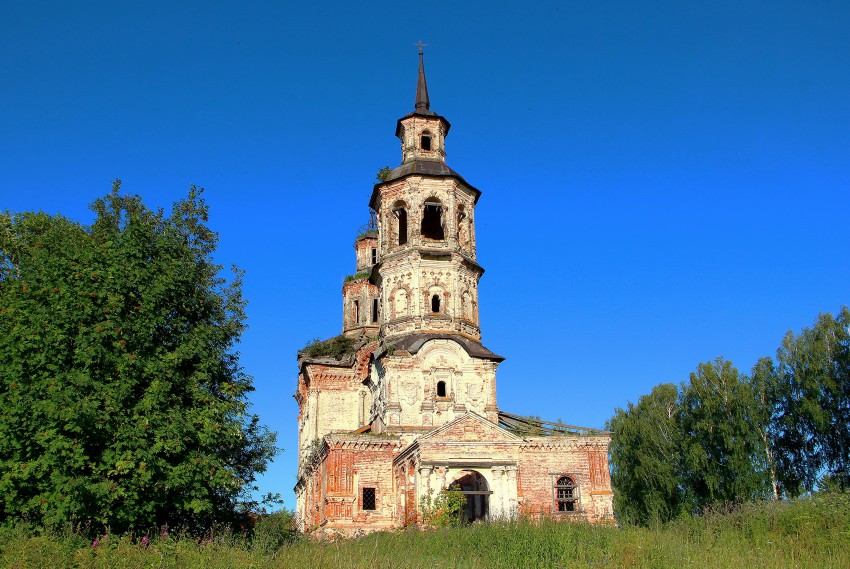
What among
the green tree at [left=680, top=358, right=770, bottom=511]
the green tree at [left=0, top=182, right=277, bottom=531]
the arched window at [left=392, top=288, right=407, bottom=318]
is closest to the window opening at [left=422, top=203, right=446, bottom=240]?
the arched window at [left=392, top=288, right=407, bottom=318]

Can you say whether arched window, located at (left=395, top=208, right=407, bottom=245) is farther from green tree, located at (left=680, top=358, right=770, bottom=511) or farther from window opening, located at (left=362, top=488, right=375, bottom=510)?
green tree, located at (left=680, top=358, right=770, bottom=511)

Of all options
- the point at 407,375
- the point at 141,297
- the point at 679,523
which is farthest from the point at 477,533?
the point at 407,375

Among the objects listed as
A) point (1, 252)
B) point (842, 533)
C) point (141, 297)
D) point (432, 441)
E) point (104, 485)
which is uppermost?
point (1, 252)

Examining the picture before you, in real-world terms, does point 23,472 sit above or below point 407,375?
below

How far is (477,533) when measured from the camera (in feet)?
50.2

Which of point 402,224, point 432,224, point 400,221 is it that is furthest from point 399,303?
point 432,224

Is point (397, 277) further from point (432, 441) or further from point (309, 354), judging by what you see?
point (309, 354)

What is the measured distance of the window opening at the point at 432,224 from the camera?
106ft

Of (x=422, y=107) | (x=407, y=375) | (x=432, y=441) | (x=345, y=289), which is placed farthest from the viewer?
(x=345, y=289)

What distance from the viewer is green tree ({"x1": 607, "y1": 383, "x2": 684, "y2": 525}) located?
A: 115 feet

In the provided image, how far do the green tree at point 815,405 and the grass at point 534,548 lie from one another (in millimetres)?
15446

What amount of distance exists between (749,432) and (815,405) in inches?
125

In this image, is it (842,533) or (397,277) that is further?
(397,277)

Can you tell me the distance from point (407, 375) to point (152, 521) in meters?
14.0
